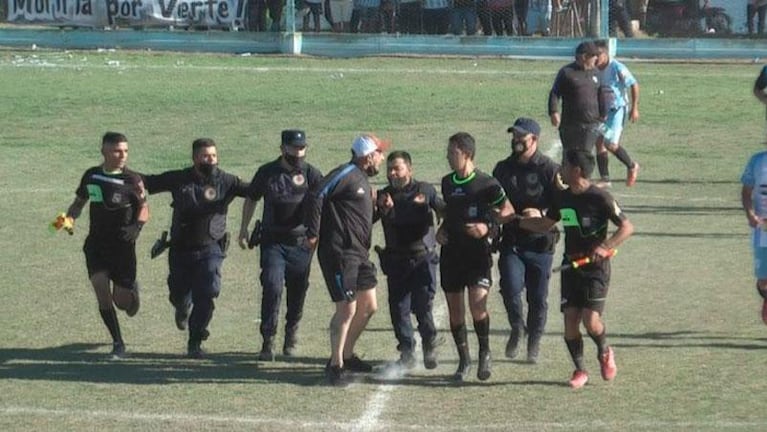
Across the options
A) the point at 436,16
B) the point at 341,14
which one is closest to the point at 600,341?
the point at 436,16

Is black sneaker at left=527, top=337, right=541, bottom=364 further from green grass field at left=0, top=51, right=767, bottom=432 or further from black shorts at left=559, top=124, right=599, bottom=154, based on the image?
black shorts at left=559, top=124, right=599, bottom=154

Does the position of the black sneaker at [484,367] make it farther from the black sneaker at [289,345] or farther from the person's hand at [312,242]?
the black sneaker at [289,345]

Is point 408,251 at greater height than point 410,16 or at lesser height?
lesser

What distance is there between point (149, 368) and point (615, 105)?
9.92 m

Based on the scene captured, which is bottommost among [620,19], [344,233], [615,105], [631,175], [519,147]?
[631,175]

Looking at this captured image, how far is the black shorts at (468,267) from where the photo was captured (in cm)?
1237

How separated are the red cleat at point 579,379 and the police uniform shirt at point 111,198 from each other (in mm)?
3698

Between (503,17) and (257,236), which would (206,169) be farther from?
(503,17)

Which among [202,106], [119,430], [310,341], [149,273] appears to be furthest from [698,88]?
[119,430]

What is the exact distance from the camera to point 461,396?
12.1m

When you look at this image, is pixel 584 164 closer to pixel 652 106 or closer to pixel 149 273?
pixel 149 273

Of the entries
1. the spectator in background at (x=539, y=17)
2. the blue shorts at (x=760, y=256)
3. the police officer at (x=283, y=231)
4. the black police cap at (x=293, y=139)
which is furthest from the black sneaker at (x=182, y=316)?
the spectator in background at (x=539, y=17)

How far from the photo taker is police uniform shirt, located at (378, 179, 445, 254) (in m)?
12.7

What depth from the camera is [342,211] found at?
1236 centimetres
